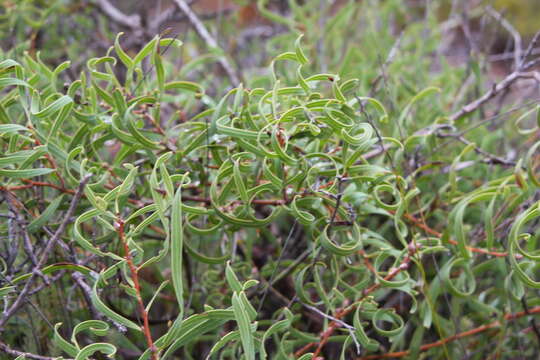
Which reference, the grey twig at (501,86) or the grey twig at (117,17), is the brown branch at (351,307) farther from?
the grey twig at (117,17)

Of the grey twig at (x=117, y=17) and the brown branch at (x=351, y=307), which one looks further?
the grey twig at (x=117, y=17)

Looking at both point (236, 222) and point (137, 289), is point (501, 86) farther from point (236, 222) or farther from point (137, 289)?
point (137, 289)

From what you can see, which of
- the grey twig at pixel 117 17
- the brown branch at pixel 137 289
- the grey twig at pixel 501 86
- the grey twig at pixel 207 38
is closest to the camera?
the brown branch at pixel 137 289

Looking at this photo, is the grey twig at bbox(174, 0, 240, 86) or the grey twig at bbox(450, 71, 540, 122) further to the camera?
the grey twig at bbox(174, 0, 240, 86)

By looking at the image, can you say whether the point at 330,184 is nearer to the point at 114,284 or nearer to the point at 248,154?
the point at 248,154

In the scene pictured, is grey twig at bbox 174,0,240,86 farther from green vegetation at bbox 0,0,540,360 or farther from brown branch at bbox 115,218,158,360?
brown branch at bbox 115,218,158,360

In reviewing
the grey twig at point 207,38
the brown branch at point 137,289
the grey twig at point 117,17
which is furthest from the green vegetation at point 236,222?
the grey twig at point 117,17

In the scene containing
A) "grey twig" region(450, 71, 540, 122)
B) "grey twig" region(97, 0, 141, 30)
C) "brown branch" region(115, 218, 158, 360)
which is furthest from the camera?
"grey twig" region(97, 0, 141, 30)

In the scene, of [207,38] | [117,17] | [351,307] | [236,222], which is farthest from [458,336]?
[117,17]

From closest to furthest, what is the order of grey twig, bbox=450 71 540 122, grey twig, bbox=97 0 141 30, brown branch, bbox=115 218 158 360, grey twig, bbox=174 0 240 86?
brown branch, bbox=115 218 158 360 → grey twig, bbox=450 71 540 122 → grey twig, bbox=174 0 240 86 → grey twig, bbox=97 0 141 30

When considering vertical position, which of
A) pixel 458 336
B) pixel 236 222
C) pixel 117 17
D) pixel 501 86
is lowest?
pixel 458 336

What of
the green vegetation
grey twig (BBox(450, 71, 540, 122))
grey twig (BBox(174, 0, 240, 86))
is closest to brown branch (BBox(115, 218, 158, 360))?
the green vegetation
